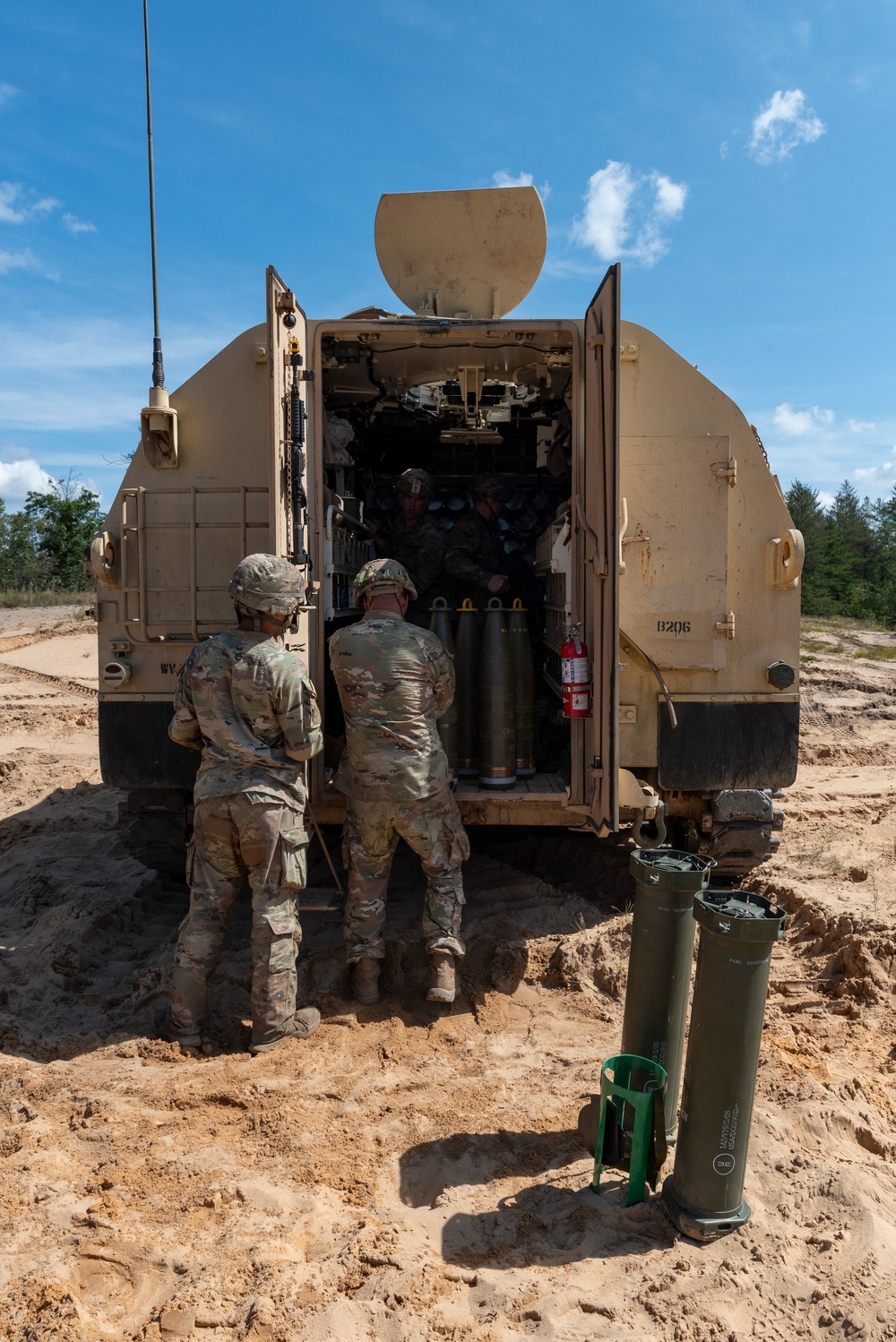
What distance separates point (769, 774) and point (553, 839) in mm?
→ 2270

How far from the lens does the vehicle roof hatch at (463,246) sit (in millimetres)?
5176

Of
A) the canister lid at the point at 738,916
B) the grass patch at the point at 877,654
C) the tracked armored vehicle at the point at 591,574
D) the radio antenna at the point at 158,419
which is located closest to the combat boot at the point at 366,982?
the tracked armored vehicle at the point at 591,574

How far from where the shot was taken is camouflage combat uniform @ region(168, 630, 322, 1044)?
11.9ft

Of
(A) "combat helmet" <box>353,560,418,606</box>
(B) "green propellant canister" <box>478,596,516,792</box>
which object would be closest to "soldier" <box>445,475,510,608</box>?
(B) "green propellant canister" <box>478,596,516,792</box>

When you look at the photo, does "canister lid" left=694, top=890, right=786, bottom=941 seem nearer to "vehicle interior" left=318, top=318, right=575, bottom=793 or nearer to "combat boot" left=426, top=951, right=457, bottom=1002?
"combat boot" left=426, top=951, right=457, bottom=1002

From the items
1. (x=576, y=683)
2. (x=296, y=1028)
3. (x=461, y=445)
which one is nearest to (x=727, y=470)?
(x=576, y=683)

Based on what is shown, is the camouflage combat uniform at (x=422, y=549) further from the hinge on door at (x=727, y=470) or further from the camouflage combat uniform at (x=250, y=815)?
the camouflage combat uniform at (x=250, y=815)

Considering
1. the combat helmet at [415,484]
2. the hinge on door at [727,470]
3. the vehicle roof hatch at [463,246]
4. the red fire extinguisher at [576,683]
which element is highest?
the vehicle roof hatch at [463,246]

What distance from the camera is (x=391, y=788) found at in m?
3.97

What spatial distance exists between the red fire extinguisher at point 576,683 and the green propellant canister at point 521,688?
2.44 ft

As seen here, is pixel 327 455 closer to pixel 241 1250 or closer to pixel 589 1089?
pixel 589 1089

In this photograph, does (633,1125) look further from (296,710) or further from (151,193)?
(151,193)

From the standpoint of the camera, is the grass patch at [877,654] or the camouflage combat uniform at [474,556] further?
the grass patch at [877,654]

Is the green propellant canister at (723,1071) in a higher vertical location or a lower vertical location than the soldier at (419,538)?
lower
